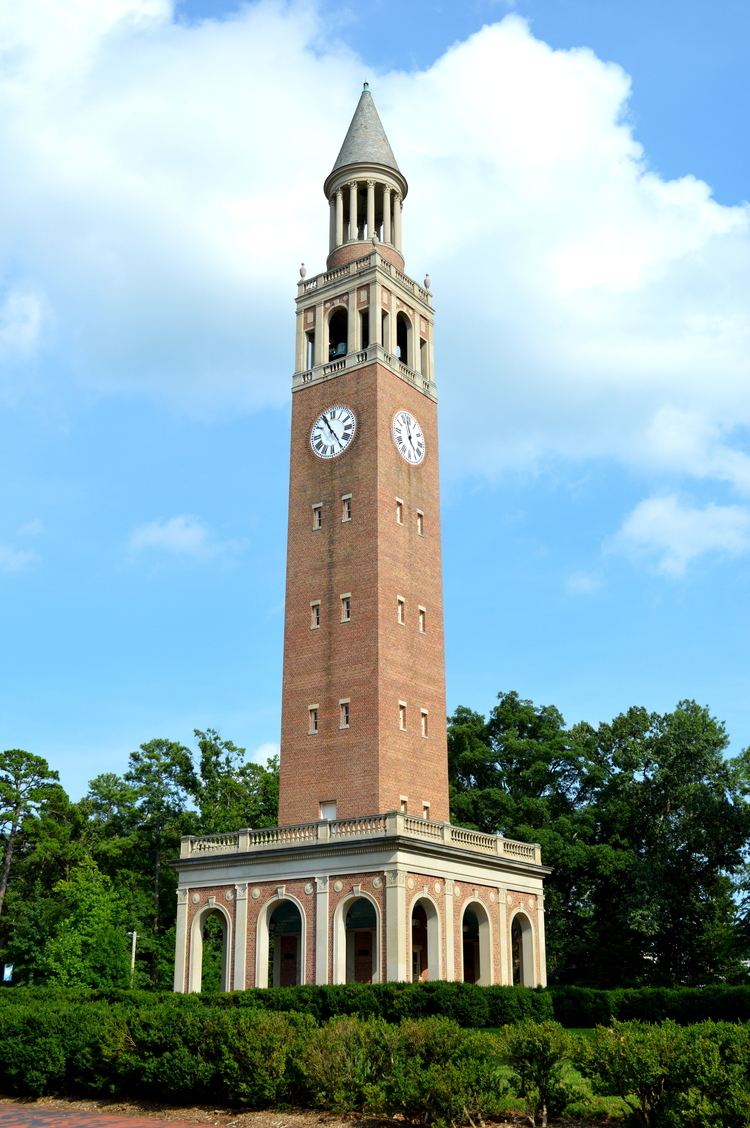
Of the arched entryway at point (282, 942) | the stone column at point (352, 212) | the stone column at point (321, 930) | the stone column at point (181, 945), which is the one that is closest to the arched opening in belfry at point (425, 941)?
the stone column at point (321, 930)

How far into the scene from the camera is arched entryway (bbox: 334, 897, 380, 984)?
45406 mm

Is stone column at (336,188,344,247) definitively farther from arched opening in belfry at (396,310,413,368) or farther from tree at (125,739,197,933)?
tree at (125,739,197,933)

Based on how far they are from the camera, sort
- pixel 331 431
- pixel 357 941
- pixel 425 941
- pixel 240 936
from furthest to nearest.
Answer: pixel 331 431
pixel 425 941
pixel 357 941
pixel 240 936

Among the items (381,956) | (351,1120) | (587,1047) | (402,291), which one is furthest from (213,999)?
(402,291)

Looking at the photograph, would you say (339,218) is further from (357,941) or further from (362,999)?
(362,999)

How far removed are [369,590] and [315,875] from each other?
13371 millimetres

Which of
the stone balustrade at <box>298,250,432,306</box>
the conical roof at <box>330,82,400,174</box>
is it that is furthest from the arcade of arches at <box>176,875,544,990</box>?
the conical roof at <box>330,82,400,174</box>

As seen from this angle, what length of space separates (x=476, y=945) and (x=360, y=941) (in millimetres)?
6602

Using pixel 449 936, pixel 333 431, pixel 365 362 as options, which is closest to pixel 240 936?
pixel 449 936

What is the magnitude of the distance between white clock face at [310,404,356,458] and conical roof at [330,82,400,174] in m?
15.6

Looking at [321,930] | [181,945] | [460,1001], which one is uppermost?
[321,930]

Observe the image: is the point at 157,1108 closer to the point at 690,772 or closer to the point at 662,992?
the point at 662,992

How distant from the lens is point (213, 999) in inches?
1473

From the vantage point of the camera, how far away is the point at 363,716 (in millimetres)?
51312
